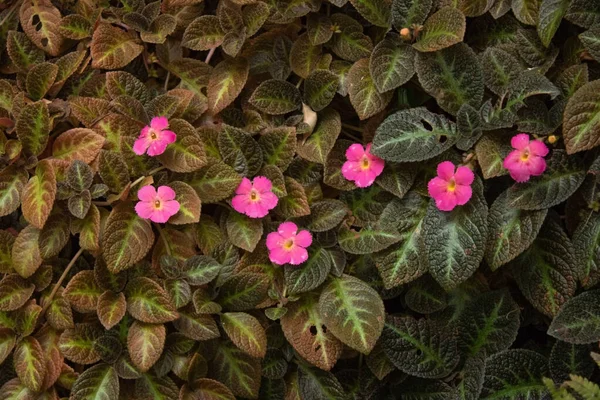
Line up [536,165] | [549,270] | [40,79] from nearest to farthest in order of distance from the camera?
1. [536,165]
2. [549,270]
3. [40,79]

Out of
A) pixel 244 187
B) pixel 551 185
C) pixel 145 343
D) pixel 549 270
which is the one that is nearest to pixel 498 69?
pixel 551 185

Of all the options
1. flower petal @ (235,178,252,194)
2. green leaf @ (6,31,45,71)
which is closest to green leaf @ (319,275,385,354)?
flower petal @ (235,178,252,194)

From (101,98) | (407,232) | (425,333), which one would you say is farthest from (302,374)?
(101,98)

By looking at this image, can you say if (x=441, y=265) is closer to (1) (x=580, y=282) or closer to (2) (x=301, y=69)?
(1) (x=580, y=282)

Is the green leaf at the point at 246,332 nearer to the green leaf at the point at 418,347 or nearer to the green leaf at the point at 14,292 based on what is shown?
the green leaf at the point at 418,347

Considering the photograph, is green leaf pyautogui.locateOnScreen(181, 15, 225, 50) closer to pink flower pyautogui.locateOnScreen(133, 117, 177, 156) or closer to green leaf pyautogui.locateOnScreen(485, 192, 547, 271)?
pink flower pyautogui.locateOnScreen(133, 117, 177, 156)

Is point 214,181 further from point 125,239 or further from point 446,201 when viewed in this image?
point 446,201
